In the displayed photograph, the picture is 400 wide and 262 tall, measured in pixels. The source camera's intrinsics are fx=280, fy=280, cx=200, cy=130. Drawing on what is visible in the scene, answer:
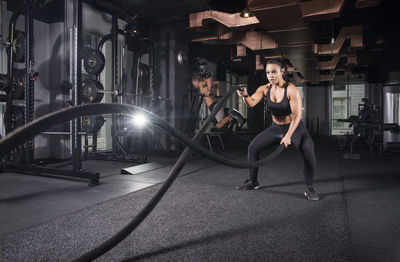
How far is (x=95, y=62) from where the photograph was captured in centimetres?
477

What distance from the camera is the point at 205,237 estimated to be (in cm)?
169

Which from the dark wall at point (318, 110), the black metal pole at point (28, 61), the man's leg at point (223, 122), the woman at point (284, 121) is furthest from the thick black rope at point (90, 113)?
the dark wall at point (318, 110)

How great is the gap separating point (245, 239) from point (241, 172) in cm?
232

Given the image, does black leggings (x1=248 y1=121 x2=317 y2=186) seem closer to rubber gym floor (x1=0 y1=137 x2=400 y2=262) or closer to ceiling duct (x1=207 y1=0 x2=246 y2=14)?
rubber gym floor (x1=0 y1=137 x2=400 y2=262)

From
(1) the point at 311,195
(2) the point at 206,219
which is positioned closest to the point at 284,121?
(1) the point at 311,195

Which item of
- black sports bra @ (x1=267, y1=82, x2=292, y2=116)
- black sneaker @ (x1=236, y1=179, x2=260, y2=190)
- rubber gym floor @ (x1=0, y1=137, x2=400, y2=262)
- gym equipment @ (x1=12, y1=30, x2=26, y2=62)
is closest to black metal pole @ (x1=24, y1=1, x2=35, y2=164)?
gym equipment @ (x1=12, y1=30, x2=26, y2=62)

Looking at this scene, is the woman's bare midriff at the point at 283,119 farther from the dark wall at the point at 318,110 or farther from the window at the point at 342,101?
the window at the point at 342,101

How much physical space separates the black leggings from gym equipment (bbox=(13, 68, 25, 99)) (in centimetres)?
328

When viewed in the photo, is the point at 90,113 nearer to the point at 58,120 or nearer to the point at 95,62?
the point at 58,120

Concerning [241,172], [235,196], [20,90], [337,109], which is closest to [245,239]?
[235,196]

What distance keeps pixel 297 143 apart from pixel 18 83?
373cm

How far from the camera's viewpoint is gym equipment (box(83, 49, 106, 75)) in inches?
185

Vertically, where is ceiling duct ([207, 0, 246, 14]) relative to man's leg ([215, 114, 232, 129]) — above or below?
above

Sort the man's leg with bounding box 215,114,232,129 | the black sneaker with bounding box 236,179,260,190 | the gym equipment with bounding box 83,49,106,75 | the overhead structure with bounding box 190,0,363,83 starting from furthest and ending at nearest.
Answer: the man's leg with bounding box 215,114,232,129
the gym equipment with bounding box 83,49,106,75
the overhead structure with bounding box 190,0,363,83
the black sneaker with bounding box 236,179,260,190
